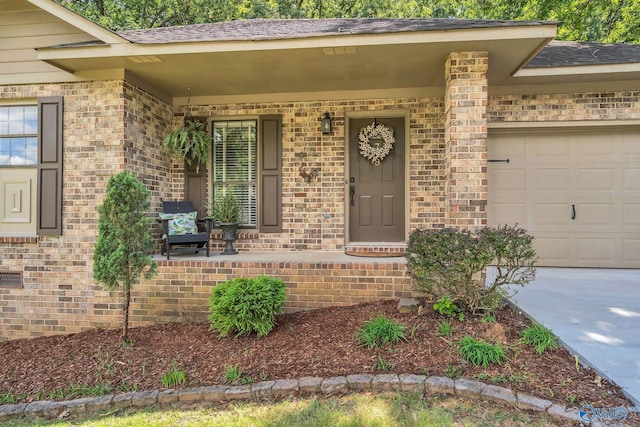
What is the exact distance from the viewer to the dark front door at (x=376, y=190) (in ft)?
18.3

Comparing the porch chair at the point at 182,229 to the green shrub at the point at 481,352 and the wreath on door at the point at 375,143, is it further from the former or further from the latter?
the green shrub at the point at 481,352

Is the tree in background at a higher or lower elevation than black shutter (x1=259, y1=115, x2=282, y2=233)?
higher

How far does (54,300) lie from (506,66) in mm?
6226

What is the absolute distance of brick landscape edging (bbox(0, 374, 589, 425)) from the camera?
2506 millimetres

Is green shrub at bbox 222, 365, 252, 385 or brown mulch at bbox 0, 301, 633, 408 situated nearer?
brown mulch at bbox 0, 301, 633, 408

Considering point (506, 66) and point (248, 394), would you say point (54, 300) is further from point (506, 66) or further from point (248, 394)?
point (506, 66)

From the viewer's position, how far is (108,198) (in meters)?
→ 3.54

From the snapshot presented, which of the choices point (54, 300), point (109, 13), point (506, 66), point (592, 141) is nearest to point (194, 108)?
point (54, 300)

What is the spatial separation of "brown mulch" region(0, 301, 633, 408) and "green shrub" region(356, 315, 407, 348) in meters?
0.06

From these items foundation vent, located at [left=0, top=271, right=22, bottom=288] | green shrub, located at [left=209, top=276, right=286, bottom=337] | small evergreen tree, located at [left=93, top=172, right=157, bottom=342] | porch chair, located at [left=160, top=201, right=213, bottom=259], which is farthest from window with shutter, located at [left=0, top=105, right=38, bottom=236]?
green shrub, located at [left=209, top=276, right=286, bottom=337]

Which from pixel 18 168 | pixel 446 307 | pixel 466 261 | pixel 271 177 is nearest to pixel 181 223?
pixel 271 177

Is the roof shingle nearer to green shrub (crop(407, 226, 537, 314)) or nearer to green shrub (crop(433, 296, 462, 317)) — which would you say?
green shrub (crop(407, 226, 537, 314))

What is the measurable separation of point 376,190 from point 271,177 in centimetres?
157

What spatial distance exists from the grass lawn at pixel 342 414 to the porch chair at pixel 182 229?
2.41 metres
